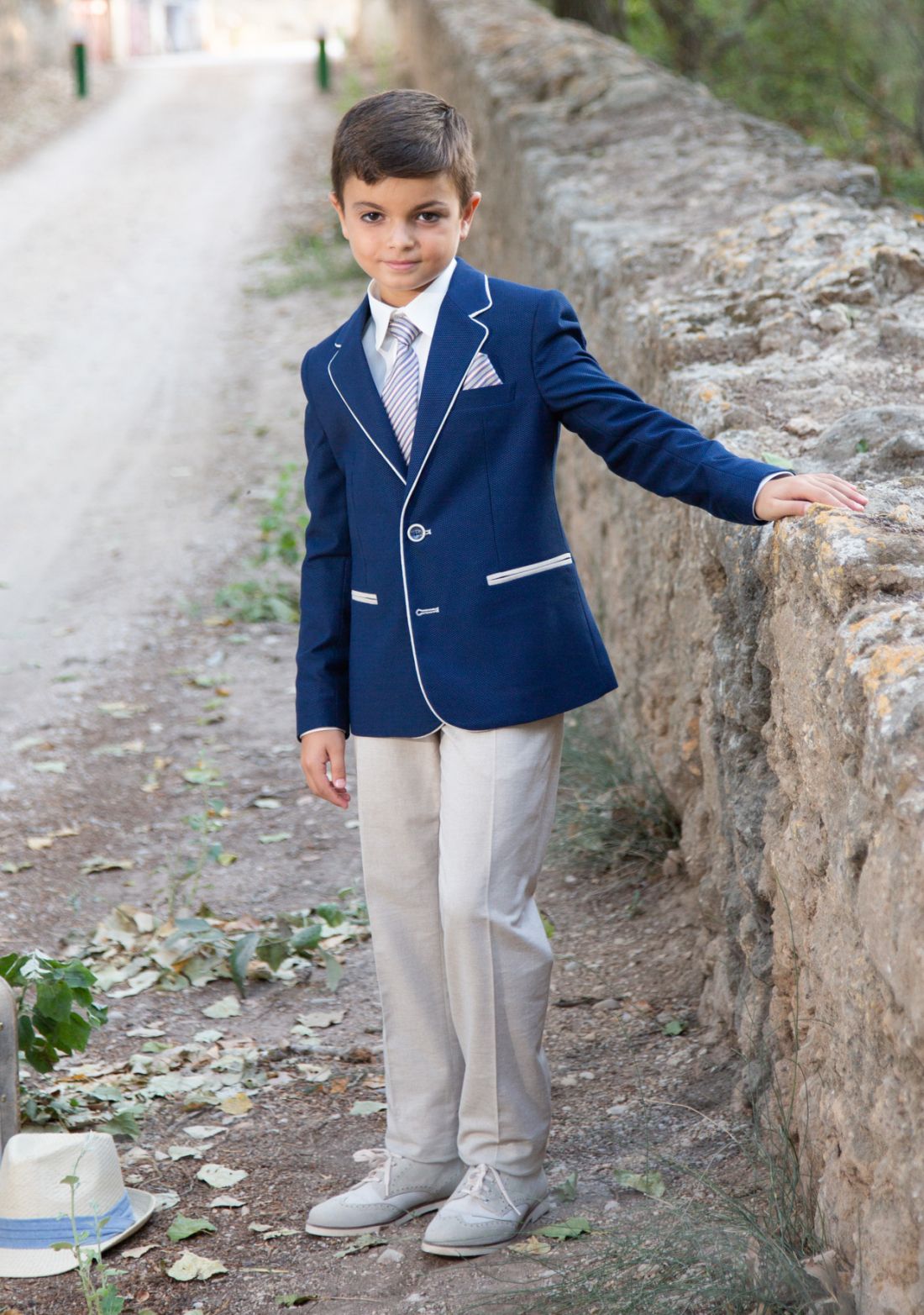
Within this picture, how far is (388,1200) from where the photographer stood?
2.32 meters

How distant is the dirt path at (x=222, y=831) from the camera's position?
2.35 m

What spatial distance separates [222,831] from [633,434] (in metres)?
2.35

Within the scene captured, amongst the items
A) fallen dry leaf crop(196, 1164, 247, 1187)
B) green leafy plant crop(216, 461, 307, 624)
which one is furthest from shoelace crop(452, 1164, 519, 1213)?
green leafy plant crop(216, 461, 307, 624)

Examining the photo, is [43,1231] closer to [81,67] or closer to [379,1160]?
[379,1160]

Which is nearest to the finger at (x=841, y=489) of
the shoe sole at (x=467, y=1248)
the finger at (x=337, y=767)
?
the finger at (x=337, y=767)

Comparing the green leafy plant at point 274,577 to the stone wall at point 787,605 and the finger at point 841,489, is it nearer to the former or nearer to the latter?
the stone wall at point 787,605

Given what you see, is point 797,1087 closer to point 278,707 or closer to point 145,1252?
point 145,1252

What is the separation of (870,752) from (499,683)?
62cm

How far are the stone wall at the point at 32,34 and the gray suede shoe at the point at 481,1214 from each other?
65.2 feet

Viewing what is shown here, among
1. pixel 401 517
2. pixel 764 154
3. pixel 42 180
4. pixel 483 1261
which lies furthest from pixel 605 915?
pixel 42 180

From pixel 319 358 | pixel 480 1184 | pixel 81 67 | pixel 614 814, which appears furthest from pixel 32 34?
pixel 480 1184

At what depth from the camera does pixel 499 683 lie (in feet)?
6.85

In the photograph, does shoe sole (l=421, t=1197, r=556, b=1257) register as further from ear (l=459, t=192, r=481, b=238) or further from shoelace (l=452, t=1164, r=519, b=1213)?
ear (l=459, t=192, r=481, b=238)

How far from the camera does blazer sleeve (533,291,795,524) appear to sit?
1950 mm
